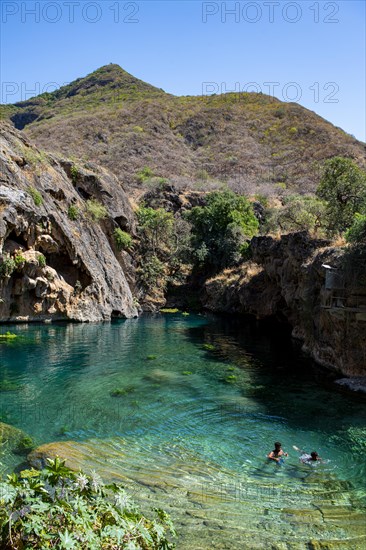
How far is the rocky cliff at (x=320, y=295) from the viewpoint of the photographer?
1862 cm

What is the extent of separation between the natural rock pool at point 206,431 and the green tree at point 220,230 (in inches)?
1028

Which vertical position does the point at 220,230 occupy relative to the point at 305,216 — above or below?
above

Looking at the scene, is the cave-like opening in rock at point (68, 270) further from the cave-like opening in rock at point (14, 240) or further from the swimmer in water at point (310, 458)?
the swimmer in water at point (310, 458)

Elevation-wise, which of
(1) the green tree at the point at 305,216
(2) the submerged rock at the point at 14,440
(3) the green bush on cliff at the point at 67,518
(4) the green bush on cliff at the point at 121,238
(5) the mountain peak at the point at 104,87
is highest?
(5) the mountain peak at the point at 104,87

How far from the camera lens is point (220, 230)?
5253 centimetres

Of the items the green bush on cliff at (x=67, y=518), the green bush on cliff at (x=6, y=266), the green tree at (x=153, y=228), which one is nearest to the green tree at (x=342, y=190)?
the green bush on cliff at (x=6, y=266)

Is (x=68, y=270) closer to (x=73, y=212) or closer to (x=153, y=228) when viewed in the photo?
(x=73, y=212)

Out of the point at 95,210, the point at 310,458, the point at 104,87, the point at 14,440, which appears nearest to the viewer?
the point at 310,458

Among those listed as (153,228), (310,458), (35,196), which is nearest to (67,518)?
(310,458)

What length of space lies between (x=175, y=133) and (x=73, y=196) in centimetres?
5889

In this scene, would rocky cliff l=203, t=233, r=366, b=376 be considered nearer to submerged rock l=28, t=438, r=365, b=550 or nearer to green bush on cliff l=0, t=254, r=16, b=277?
submerged rock l=28, t=438, r=365, b=550

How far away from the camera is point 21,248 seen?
3109 centimetres

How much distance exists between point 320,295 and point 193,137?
76124 mm

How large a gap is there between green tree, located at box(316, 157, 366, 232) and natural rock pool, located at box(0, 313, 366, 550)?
10588 millimetres
